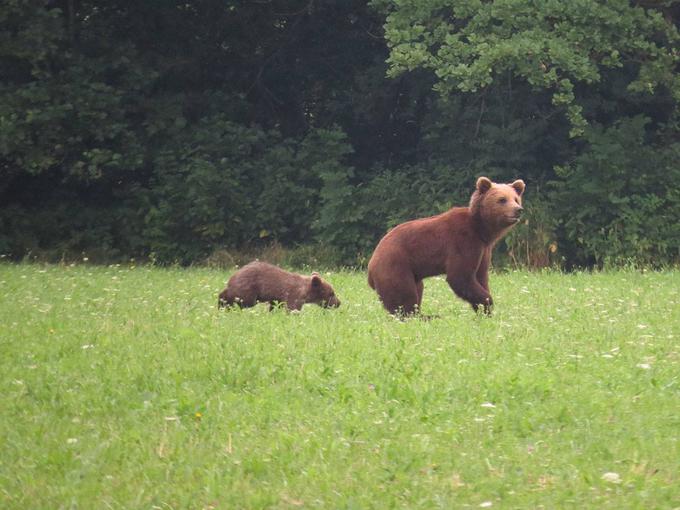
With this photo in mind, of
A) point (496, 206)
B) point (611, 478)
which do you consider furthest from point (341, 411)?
point (496, 206)

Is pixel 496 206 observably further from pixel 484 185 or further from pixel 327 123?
pixel 327 123

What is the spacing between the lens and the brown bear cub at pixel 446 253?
38.8 feet

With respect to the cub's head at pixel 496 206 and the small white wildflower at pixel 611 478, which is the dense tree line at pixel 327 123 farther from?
the small white wildflower at pixel 611 478

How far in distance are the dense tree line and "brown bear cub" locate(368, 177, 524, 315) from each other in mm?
9733

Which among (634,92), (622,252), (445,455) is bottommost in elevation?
(622,252)

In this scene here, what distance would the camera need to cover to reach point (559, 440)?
6.74m

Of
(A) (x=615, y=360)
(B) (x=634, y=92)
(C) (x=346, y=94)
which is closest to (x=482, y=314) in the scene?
(A) (x=615, y=360)

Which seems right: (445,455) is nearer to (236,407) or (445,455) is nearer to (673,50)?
(236,407)

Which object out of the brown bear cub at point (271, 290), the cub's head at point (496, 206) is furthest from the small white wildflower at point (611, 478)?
the brown bear cub at point (271, 290)

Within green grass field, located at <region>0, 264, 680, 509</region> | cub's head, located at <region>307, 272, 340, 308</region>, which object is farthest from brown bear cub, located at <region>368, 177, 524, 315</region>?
cub's head, located at <region>307, 272, 340, 308</region>

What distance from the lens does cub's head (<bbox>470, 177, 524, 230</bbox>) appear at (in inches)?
470

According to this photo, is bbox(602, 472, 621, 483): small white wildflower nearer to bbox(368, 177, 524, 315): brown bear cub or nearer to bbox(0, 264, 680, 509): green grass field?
bbox(0, 264, 680, 509): green grass field

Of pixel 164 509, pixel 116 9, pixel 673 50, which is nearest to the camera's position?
pixel 164 509

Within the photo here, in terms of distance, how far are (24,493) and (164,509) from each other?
2.72 ft
